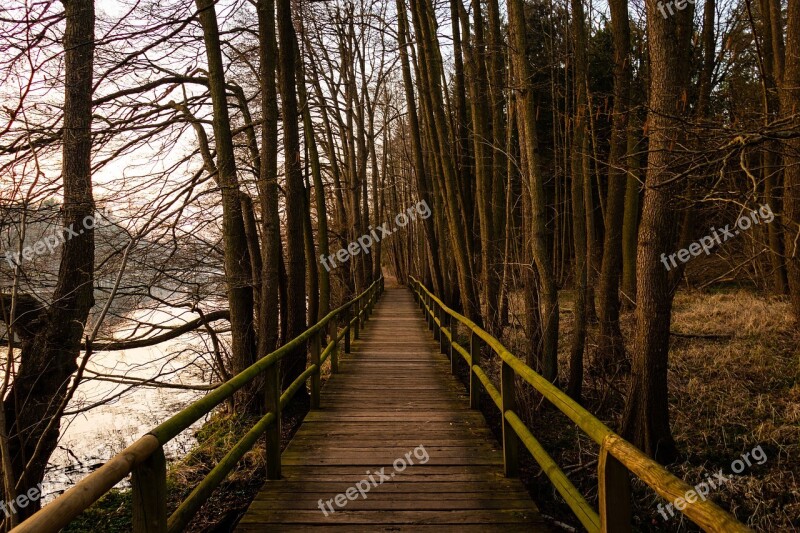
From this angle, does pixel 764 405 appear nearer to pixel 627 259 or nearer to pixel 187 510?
pixel 627 259

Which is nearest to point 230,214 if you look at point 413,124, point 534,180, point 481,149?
point 534,180

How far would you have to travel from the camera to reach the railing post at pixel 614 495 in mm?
2092

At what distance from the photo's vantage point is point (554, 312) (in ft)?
23.2

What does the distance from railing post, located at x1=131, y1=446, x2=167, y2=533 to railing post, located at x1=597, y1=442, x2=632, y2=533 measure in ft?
6.07

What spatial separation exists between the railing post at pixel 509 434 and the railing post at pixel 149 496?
2.56 metres

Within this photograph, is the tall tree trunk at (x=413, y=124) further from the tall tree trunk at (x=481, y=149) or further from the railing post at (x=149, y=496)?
the railing post at (x=149, y=496)

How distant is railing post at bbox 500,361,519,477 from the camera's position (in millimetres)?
3967

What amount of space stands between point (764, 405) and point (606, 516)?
19.8 ft

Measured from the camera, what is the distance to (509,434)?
4004 mm

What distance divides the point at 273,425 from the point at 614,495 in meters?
2.70

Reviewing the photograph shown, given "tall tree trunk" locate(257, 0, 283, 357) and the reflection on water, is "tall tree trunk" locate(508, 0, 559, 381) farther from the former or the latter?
the reflection on water

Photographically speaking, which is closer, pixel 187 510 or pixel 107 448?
pixel 187 510

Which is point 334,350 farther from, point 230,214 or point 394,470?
point 394,470

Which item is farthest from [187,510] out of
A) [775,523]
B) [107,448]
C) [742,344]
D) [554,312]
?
[742,344]
